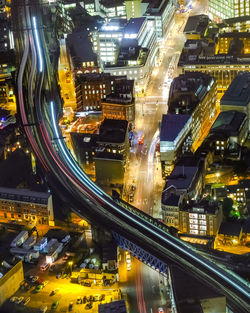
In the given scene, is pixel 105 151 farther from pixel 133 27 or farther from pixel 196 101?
pixel 133 27

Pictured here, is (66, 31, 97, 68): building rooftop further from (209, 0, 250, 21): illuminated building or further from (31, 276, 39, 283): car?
(31, 276, 39, 283): car

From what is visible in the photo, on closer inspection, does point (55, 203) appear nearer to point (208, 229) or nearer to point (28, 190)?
point (28, 190)

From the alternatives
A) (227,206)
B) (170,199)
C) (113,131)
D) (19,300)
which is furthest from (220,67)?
(19,300)

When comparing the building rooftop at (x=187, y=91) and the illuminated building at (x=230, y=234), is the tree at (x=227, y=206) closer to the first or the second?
the illuminated building at (x=230, y=234)

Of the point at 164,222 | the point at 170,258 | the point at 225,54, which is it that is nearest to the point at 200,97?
the point at 225,54

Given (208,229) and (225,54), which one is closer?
(208,229)

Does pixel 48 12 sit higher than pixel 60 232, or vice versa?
pixel 48 12

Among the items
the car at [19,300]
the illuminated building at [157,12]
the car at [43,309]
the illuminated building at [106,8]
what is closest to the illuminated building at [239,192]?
the car at [43,309]
